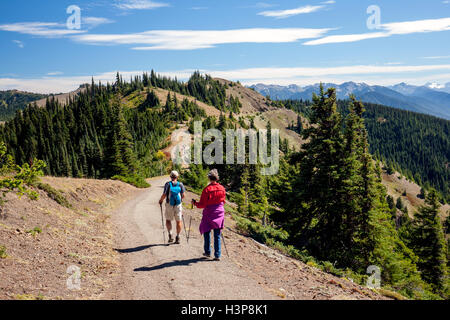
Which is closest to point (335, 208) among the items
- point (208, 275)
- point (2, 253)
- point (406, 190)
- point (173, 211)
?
point (173, 211)

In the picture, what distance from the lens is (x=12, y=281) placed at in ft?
22.4

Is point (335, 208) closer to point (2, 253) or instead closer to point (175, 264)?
point (175, 264)

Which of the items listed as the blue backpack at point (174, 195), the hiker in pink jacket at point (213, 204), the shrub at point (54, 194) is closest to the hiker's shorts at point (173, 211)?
the blue backpack at point (174, 195)

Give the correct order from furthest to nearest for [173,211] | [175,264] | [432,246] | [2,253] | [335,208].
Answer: [432,246]
[335,208]
[173,211]
[175,264]
[2,253]

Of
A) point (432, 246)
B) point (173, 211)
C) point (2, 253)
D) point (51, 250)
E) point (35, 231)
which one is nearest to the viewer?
point (2, 253)

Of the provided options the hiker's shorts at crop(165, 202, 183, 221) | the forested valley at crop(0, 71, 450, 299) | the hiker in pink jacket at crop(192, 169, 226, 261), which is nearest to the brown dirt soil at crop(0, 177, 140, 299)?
the hiker's shorts at crop(165, 202, 183, 221)

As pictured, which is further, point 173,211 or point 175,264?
point 173,211

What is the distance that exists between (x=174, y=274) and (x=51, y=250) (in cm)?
435

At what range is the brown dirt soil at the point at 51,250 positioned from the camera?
690 centimetres

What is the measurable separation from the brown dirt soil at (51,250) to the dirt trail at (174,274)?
22.5 inches

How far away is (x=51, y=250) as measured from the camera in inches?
363

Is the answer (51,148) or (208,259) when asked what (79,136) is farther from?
(208,259)
